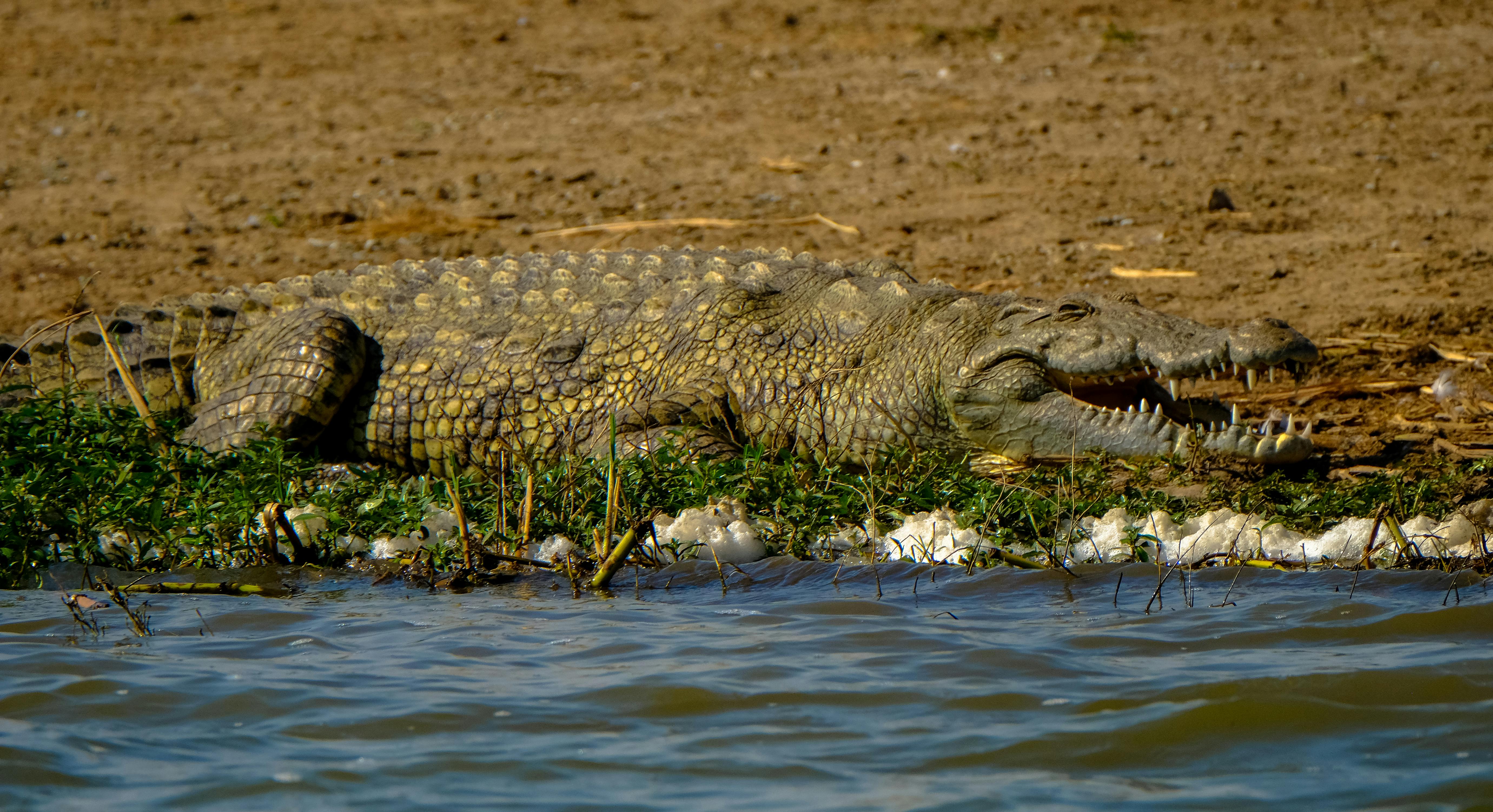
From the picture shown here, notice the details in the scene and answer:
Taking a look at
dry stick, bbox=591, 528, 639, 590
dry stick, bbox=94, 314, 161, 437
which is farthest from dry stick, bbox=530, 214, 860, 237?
dry stick, bbox=591, 528, 639, 590

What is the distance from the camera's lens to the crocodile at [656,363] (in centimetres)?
534

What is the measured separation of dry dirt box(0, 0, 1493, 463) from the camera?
7.56 metres

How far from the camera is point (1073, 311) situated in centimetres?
545

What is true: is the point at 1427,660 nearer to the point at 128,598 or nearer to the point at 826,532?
the point at 826,532

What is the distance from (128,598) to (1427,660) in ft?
11.3

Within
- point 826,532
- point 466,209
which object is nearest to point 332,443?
point 826,532

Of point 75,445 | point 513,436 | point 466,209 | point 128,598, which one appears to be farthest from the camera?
point 466,209

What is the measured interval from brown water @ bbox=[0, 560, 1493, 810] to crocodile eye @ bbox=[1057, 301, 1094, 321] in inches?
60.9

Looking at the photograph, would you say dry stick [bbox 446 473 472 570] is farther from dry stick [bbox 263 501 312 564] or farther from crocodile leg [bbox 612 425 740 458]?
→ crocodile leg [bbox 612 425 740 458]

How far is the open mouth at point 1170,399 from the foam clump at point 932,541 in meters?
1.08

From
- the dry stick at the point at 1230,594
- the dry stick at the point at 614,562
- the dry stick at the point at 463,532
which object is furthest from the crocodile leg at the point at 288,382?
the dry stick at the point at 1230,594

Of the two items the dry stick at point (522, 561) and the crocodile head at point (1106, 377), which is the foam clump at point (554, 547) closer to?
the dry stick at point (522, 561)

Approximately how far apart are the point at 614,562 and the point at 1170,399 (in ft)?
8.00

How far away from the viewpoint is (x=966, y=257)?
790 cm
